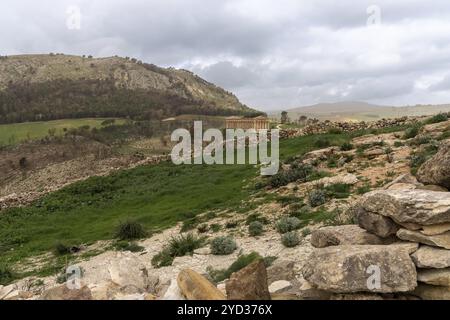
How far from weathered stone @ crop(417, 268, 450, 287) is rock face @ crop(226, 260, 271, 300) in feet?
6.91

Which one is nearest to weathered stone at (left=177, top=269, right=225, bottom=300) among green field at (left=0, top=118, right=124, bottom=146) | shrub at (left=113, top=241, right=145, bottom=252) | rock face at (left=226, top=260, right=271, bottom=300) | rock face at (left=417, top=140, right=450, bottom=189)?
rock face at (left=226, top=260, right=271, bottom=300)

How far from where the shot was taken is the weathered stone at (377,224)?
7.43 metres

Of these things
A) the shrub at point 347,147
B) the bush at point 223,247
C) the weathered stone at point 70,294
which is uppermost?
the shrub at point 347,147

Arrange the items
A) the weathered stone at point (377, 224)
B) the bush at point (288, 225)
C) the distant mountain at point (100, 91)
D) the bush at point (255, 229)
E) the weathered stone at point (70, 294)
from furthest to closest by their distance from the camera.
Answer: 1. the distant mountain at point (100, 91)
2. the bush at point (255, 229)
3. the bush at point (288, 225)
4. the weathered stone at point (377, 224)
5. the weathered stone at point (70, 294)

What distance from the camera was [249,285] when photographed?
6.34 metres

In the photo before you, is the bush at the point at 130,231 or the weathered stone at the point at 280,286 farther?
the bush at the point at 130,231

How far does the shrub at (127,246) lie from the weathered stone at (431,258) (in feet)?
33.2

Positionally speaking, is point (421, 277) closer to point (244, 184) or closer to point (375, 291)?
point (375, 291)

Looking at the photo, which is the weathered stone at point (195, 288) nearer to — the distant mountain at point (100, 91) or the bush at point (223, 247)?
the bush at point (223, 247)

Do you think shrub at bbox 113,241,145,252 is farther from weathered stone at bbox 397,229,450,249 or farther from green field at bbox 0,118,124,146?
green field at bbox 0,118,124,146

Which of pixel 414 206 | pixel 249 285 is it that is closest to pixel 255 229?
pixel 414 206

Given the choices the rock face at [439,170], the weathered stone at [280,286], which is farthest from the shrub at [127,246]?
the rock face at [439,170]

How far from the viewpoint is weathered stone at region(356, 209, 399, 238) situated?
7.43 meters
